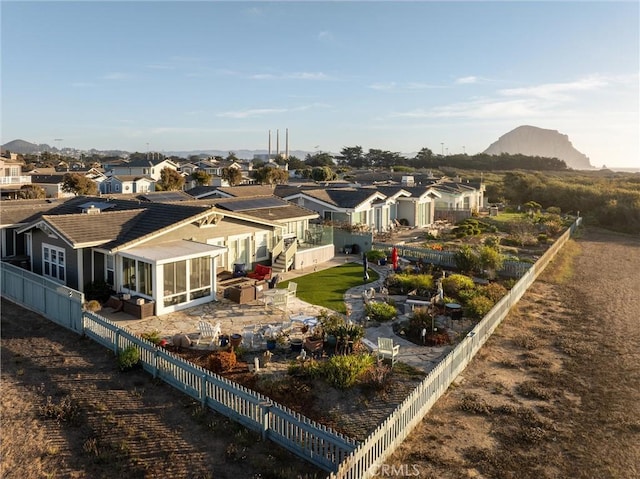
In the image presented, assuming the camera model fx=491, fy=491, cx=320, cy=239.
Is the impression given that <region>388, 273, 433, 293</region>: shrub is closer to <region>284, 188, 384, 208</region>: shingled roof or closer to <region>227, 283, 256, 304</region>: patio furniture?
<region>227, 283, 256, 304</region>: patio furniture

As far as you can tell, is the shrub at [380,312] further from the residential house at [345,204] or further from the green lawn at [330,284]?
the residential house at [345,204]

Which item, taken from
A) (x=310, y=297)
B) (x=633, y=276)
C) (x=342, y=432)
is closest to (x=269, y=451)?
(x=342, y=432)

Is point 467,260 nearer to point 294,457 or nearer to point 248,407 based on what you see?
point 248,407

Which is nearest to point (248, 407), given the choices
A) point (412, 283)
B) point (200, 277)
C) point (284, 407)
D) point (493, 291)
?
point (284, 407)

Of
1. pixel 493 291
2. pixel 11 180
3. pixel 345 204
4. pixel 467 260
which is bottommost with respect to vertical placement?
pixel 493 291

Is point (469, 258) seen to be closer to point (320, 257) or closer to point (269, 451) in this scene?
point (320, 257)

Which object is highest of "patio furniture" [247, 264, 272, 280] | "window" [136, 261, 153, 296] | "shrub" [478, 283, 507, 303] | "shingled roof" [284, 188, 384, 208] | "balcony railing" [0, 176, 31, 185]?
"balcony railing" [0, 176, 31, 185]

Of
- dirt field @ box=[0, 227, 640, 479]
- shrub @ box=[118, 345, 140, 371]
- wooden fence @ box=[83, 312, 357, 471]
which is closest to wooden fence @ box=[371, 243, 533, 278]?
dirt field @ box=[0, 227, 640, 479]
